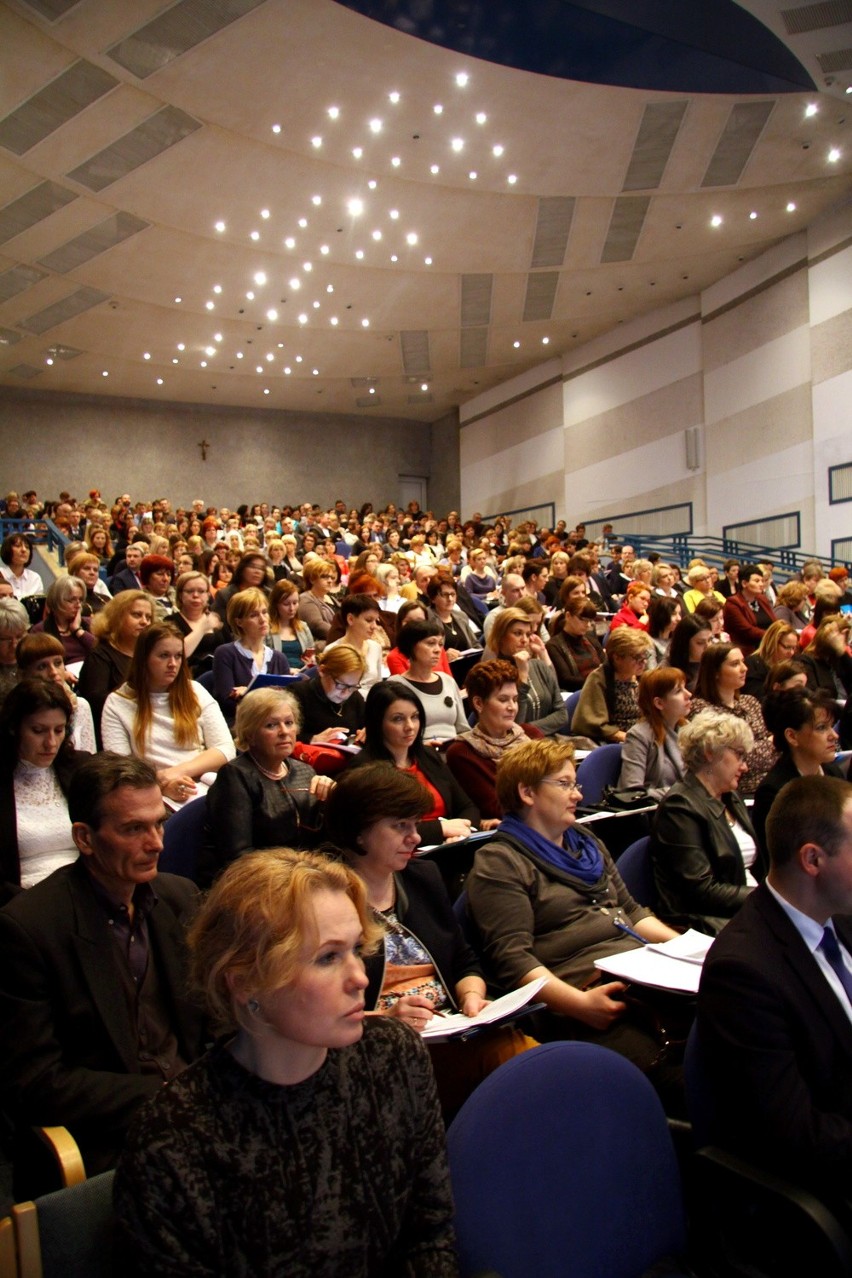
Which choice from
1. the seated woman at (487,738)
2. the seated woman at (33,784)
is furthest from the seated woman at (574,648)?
the seated woman at (33,784)

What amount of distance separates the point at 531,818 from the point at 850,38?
11.3 meters

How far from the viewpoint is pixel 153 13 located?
9.62 meters

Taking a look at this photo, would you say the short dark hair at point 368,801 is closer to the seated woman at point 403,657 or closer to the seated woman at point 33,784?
the seated woman at point 33,784

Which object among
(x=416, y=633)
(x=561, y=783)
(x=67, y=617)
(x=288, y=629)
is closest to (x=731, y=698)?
(x=416, y=633)

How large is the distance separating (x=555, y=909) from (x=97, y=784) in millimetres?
1150

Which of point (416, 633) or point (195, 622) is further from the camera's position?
point (195, 622)

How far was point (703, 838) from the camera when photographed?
2.78m

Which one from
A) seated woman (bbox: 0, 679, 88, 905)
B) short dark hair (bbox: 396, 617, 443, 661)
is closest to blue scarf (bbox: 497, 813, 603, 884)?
seated woman (bbox: 0, 679, 88, 905)

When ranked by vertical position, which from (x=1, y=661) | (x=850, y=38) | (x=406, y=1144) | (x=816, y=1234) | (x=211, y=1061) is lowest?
(x=816, y=1234)

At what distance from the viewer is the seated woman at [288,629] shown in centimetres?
539

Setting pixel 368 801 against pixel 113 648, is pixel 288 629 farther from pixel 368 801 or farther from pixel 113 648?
pixel 368 801

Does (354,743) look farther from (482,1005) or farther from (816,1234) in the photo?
(816,1234)

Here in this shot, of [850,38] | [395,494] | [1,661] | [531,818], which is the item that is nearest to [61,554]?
[1,661]

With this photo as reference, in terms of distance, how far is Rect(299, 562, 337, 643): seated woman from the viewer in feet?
20.2
